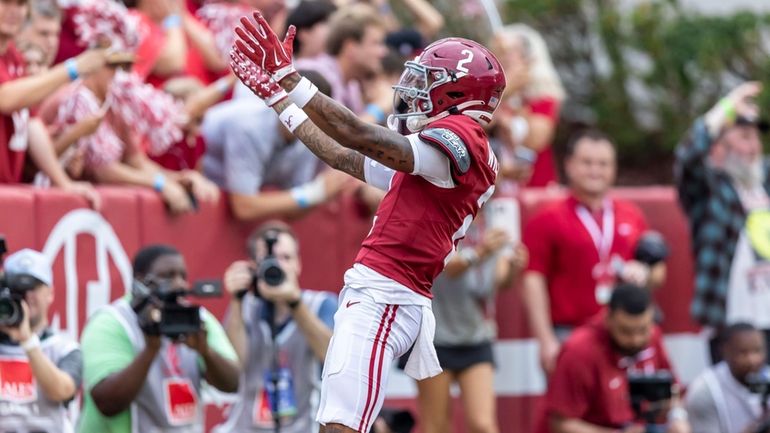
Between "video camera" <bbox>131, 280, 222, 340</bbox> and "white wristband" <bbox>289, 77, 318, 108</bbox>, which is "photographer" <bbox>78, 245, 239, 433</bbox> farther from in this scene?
"white wristband" <bbox>289, 77, 318, 108</bbox>

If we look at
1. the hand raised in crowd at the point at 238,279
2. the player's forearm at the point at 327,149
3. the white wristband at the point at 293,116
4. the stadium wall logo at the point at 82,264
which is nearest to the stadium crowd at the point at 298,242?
the hand raised in crowd at the point at 238,279

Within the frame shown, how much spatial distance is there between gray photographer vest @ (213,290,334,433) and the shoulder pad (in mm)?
2431

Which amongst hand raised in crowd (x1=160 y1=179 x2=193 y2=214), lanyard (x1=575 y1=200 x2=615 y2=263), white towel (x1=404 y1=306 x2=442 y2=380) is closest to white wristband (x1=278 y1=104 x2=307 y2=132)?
white towel (x1=404 y1=306 x2=442 y2=380)

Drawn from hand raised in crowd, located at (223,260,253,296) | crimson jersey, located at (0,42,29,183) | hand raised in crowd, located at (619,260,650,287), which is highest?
crimson jersey, located at (0,42,29,183)

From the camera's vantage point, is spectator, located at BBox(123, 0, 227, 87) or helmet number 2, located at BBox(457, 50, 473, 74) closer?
helmet number 2, located at BBox(457, 50, 473, 74)

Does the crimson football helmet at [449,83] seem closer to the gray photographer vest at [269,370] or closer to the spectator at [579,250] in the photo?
the gray photographer vest at [269,370]

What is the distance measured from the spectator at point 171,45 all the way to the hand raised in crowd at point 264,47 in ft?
11.9

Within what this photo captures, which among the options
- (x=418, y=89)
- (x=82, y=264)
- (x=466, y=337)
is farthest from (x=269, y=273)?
(x=466, y=337)

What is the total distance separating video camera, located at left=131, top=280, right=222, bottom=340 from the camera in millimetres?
8172

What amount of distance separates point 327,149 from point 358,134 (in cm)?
39

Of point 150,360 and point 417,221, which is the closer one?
point 417,221

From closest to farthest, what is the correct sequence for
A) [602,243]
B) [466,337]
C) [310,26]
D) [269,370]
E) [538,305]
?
[269,370], [466,337], [310,26], [538,305], [602,243]

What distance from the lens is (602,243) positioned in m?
11.8

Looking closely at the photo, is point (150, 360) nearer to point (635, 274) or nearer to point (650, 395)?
point (650, 395)
